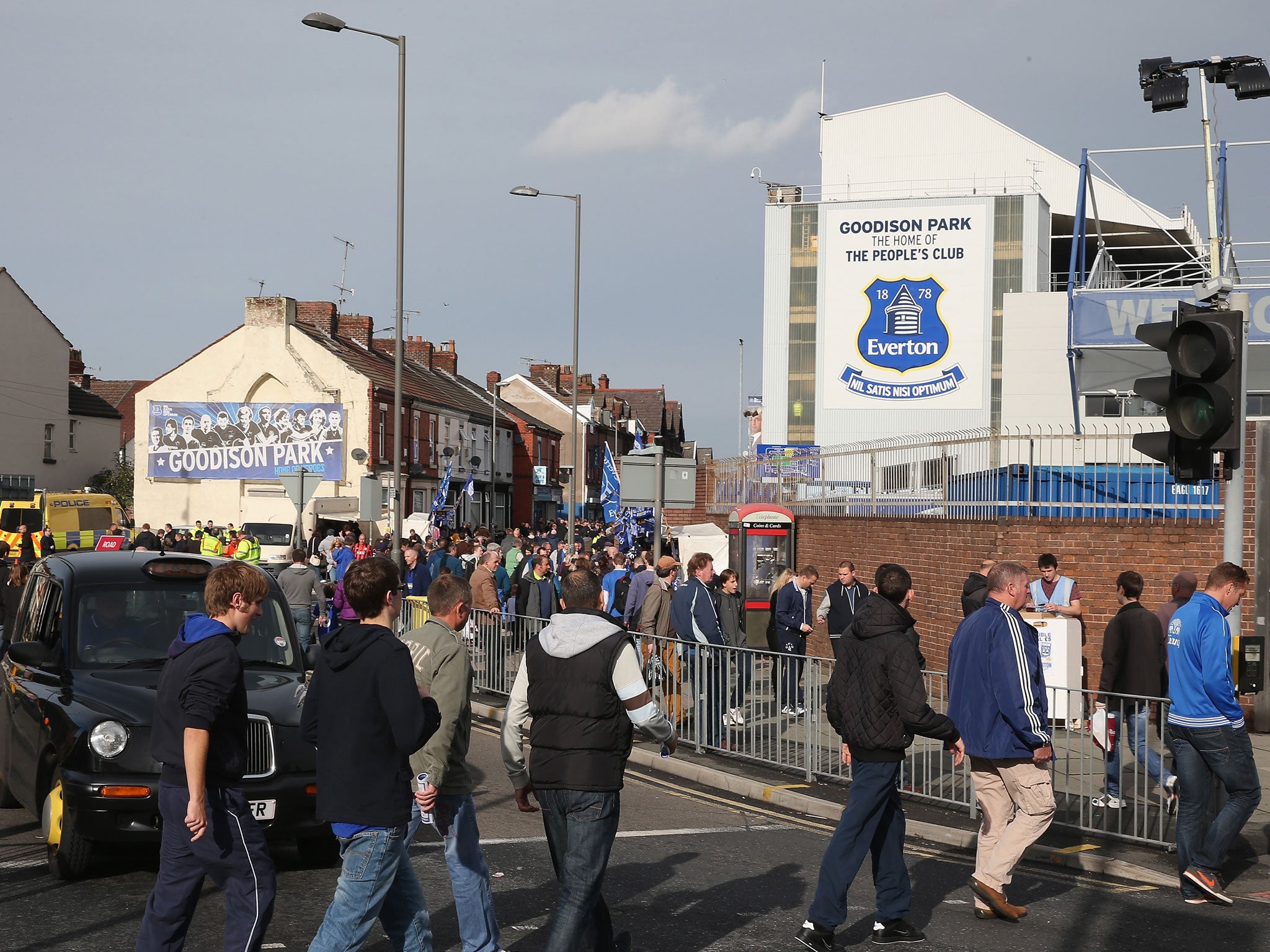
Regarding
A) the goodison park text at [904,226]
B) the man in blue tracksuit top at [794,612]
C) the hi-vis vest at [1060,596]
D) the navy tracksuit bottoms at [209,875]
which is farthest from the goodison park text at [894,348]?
the navy tracksuit bottoms at [209,875]

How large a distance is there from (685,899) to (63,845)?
3.33 metres

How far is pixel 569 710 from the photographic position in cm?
509

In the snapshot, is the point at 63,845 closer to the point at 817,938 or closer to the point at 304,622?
the point at 817,938

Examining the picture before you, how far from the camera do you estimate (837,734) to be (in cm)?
1048

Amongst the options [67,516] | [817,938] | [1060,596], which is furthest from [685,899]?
[67,516]

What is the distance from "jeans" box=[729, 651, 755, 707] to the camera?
11.4 meters

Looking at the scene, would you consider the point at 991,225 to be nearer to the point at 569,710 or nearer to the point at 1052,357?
the point at 1052,357

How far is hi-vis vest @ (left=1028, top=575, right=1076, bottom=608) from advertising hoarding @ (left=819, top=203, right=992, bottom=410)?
51.8 m

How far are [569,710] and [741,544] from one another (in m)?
16.0

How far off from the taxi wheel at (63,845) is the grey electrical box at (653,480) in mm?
10117

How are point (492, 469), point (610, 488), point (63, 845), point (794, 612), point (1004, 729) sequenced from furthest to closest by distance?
point (492, 469) → point (610, 488) → point (794, 612) → point (63, 845) → point (1004, 729)

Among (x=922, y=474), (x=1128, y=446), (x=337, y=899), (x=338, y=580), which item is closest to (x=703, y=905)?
(x=337, y=899)

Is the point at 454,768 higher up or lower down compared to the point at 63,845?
higher up

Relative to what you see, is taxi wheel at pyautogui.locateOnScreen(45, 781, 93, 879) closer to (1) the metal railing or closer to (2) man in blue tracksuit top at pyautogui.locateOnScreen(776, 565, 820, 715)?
(2) man in blue tracksuit top at pyautogui.locateOnScreen(776, 565, 820, 715)
